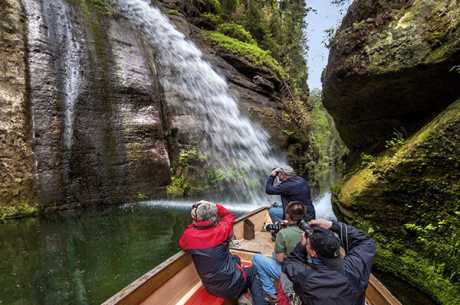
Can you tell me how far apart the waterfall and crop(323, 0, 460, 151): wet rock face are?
563 cm

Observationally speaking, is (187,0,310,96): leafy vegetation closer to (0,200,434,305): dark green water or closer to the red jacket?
(0,200,434,305): dark green water

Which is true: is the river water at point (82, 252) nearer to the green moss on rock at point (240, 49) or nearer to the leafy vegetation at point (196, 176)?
the leafy vegetation at point (196, 176)

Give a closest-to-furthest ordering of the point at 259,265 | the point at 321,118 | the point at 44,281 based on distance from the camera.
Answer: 1. the point at 259,265
2. the point at 44,281
3. the point at 321,118

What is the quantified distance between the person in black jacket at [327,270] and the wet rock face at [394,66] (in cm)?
607

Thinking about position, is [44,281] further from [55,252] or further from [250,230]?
[250,230]

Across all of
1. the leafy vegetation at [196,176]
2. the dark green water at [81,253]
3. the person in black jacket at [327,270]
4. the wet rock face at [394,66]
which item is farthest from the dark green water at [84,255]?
the wet rock face at [394,66]

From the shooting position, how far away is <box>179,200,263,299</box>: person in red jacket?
10.6 ft

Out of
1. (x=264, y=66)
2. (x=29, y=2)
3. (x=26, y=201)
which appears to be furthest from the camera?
(x=264, y=66)

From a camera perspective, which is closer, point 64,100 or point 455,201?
point 455,201

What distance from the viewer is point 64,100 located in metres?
9.91

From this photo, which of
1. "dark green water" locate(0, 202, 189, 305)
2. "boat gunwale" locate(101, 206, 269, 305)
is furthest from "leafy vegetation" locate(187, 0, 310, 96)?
"boat gunwale" locate(101, 206, 269, 305)

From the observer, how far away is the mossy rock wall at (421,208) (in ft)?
16.6

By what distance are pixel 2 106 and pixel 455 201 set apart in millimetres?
11361

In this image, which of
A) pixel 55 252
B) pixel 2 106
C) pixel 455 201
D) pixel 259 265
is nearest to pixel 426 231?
pixel 455 201
